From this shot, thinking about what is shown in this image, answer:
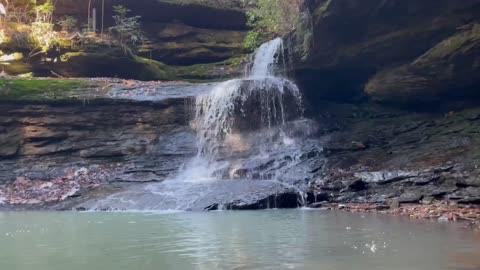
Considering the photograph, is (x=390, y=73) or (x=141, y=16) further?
(x=141, y=16)

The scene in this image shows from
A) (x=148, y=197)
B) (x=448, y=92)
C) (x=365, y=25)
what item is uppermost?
(x=365, y=25)

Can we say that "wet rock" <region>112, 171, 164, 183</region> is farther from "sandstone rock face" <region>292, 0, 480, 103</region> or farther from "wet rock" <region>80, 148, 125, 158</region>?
"sandstone rock face" <region>292, 0, 480, 103</region>

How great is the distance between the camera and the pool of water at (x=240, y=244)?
13.4 ft

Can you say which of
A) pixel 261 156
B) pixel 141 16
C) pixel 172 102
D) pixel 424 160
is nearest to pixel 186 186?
pixel 261 156

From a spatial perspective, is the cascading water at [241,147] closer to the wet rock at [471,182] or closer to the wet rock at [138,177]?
the wet rock at [138,177]

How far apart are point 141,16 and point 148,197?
10.4 m

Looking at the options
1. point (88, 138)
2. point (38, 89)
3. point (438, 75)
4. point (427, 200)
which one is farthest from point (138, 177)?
point (438, 75)

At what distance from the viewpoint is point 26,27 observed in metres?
15.9

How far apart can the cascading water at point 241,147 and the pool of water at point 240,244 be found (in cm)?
199

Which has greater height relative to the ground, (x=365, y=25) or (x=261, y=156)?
(x=365, y=25)

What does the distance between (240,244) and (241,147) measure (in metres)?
8.01

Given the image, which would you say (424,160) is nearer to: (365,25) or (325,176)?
(325,176)

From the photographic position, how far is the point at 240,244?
507 cm

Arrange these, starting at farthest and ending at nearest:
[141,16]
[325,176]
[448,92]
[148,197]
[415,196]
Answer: [141,16]
[448,92]
[325,176]
[148,197]
[415,196]
